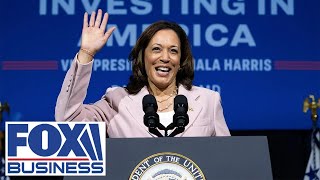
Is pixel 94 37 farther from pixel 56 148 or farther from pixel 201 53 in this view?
pixel 201 53

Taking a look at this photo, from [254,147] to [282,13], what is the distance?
2.68m

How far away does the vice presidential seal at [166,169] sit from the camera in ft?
5.93

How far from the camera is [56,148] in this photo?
72.3 inches

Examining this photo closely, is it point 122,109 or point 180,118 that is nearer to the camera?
point 180,118

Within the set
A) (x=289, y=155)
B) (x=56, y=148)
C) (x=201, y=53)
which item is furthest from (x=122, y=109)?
(x=289, y=155)

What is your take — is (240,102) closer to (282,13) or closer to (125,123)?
(282,13)

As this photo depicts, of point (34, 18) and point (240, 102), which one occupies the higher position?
point (34, 18)

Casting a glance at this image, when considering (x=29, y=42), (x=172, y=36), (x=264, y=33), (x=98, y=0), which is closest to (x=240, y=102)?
(x=264, y=33)

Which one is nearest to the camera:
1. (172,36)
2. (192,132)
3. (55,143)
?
(55,143)

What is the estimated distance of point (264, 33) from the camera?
440 cm

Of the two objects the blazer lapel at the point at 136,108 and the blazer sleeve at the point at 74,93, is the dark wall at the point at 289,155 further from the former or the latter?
the blazer sleeve at the point at 74,93

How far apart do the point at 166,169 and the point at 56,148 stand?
29 centimetres

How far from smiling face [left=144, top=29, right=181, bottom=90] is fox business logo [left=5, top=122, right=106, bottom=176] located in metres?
0.68

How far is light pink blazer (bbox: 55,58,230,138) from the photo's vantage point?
2.28 metres
